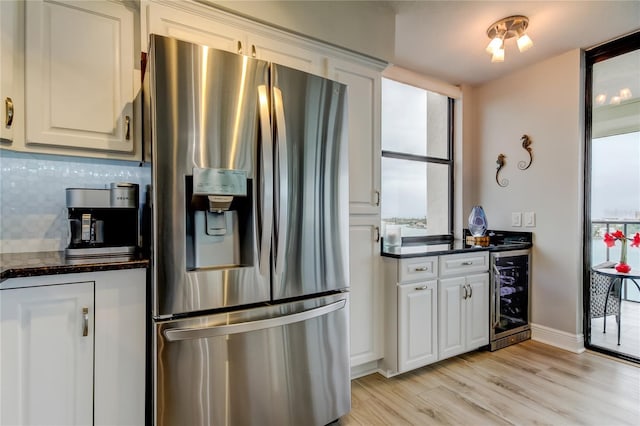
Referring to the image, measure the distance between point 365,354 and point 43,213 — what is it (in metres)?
1.98

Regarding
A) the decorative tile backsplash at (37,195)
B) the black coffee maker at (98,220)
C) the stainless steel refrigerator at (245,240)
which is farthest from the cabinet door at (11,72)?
the stainless steel refrigerator at (245,240)

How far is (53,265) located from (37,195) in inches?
26.5

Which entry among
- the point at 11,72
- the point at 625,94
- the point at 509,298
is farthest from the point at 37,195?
the point at 625,94

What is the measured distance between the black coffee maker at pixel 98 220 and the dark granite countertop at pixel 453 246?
1.53 meters

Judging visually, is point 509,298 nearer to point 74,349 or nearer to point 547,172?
point 547,172

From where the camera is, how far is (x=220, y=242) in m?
1.43

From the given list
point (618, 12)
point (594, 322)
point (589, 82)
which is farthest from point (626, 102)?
point (594, 322)

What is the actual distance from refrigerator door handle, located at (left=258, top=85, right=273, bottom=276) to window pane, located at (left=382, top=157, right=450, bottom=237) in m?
1.66

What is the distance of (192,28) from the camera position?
162 cm

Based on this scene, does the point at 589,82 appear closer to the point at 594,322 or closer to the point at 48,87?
the point at 594,322

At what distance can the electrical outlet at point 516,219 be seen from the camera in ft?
10.0

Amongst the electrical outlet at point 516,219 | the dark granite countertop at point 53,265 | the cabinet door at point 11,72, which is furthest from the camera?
the electrical outlet at point 516,219

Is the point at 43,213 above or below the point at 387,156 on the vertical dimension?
below

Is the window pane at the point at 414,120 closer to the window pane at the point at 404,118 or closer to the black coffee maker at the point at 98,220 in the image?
the window pane at the point at 404,118
